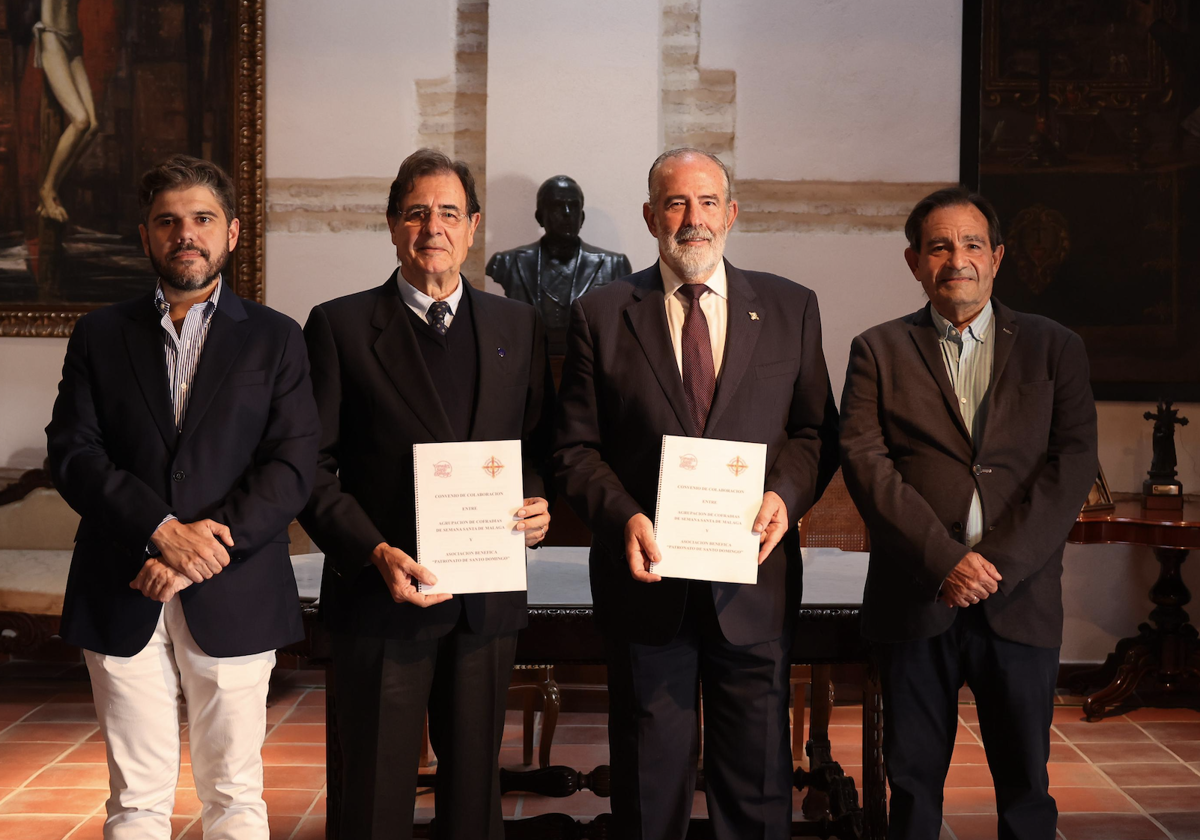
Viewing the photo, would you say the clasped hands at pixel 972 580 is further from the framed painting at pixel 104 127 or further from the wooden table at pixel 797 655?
the framed painting at pixel 104 127

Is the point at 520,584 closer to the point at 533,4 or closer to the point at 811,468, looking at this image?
the point at 811,468

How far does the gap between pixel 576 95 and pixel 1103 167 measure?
2.55 metres

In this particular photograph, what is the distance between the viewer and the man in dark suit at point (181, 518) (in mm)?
2188

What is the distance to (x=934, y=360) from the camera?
2432 millimetres

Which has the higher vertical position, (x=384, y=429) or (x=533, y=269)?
(x=533, y=269)

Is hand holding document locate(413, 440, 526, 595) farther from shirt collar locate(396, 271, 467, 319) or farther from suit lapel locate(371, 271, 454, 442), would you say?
shirt collar locate(396, 271, 467, 319)

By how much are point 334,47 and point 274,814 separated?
3.69m

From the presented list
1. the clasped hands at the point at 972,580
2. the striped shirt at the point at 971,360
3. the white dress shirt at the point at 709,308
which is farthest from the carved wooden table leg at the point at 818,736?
the white dress shirt at the point at 709,308

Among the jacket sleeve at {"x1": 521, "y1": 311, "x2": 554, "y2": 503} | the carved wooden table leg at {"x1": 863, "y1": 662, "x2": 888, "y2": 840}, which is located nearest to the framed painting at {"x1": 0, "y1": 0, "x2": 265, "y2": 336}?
the jacket sleeve at {"x1": 521, "y1": 311, "x2": 554, "y2": 503}

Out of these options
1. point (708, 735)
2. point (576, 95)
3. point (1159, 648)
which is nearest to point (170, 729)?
point (708, 735)

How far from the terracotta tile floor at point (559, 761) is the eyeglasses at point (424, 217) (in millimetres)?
2051

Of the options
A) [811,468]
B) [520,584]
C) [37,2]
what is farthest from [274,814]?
[37,2]

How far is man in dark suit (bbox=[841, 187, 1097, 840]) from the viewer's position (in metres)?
2.30

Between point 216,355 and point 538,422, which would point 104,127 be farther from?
point 538,422
